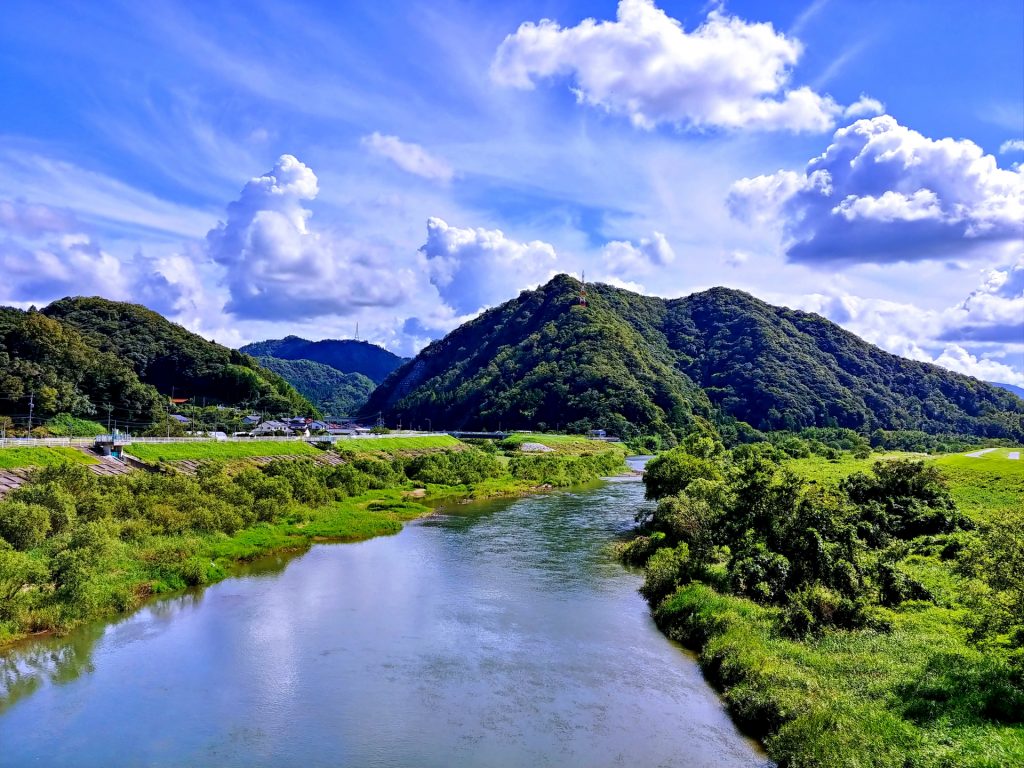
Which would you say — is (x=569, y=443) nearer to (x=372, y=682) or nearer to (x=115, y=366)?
(x=115, y=366)

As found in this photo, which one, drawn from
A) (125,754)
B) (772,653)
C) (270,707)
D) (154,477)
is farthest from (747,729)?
(154,477)

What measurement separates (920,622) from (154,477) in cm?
4681

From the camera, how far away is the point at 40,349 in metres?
110

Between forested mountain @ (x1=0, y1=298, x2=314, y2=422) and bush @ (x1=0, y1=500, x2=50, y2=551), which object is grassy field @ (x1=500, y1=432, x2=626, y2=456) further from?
bush @ (x1=0, y1=500, x2=50, y2=551)

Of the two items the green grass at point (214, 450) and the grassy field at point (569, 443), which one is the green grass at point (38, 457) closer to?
the green grass at point (214, 450)

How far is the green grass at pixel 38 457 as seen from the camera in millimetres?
48656

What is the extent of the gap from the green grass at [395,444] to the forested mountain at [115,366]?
36882 mm

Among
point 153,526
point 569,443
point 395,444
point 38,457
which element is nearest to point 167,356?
point 395,444

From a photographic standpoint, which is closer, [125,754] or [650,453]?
[125,754]

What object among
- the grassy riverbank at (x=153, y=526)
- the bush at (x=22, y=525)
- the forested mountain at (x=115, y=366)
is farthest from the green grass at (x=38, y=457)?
the forested mountain at (x=115, y=366)

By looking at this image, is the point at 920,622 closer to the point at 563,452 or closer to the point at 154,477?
the point at 154,477

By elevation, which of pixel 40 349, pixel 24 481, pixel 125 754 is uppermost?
pixel 40 349

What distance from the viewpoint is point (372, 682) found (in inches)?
930

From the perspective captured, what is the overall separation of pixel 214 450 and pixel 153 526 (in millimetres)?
37564
